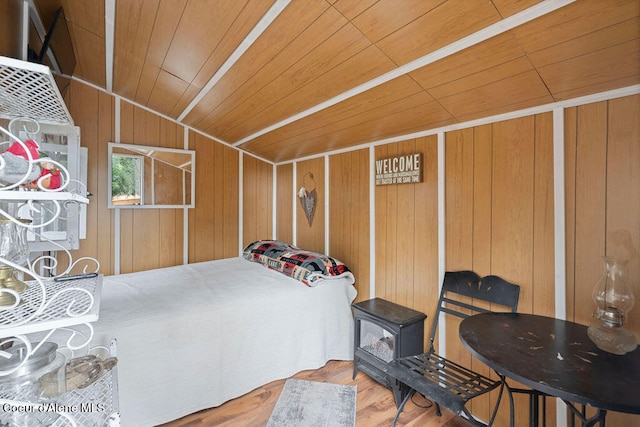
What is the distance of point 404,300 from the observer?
2.35 m

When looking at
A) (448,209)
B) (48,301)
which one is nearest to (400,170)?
(448,209)

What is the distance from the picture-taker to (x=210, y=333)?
1.93m

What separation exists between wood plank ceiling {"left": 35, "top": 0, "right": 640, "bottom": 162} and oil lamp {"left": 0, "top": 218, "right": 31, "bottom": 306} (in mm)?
1173

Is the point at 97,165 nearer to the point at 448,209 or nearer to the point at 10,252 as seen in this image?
the point at 10,252

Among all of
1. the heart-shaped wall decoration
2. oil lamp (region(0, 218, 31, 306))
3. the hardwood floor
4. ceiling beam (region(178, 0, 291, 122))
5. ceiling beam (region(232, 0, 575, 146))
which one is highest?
ceiling beam (region(178, 0, 291, 122))

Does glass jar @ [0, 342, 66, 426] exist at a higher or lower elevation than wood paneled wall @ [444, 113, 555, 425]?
lower

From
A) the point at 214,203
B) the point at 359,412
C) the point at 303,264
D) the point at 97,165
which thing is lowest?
the point at 359,412

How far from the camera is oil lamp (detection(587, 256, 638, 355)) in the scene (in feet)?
3.98

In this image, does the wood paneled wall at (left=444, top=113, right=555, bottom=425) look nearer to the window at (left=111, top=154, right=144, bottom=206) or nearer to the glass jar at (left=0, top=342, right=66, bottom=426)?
the glass jar at (left=0, top=342, right=66, bottom=426)

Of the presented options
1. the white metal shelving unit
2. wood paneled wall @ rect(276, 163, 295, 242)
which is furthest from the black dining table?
wood paneled wall @ rect(276, 163, 295, 242)

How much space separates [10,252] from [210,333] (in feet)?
4.40

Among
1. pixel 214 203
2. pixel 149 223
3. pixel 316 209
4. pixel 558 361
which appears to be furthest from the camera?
pixel 214 203

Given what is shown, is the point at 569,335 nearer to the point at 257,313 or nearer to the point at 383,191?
the point at 383,191

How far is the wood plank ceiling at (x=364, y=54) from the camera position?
3.59 feet
